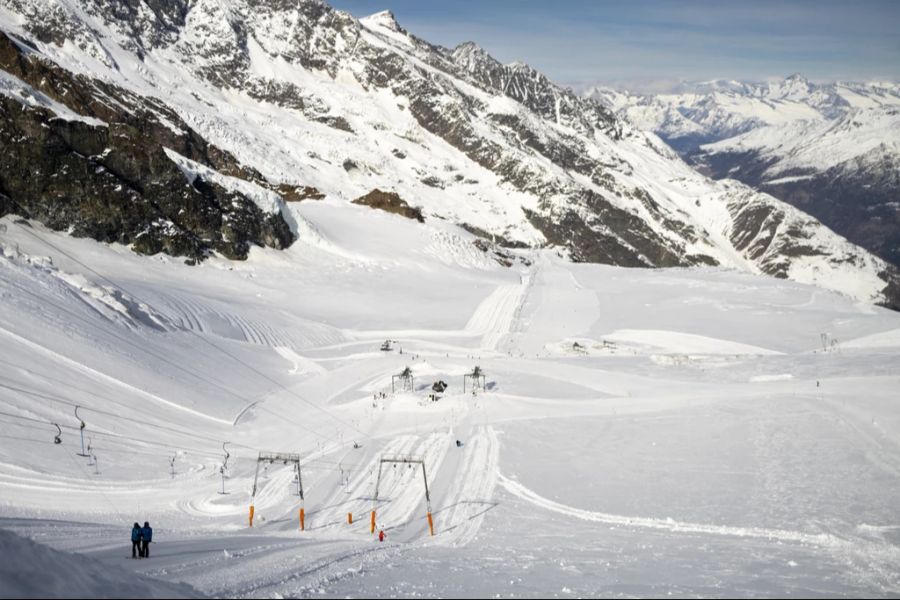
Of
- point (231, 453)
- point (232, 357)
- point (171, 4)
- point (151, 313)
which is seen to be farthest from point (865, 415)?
point (171, 4)

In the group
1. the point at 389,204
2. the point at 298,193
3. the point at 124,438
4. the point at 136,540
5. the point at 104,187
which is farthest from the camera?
the point at 389,204

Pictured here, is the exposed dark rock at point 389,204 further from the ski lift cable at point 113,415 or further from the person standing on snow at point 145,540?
the person standing on snow at point 145,540

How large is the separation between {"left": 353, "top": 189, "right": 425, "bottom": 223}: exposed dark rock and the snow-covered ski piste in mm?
54775

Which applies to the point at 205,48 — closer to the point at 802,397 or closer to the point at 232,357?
the point at 232,357

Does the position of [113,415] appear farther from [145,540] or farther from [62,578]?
[62,578]

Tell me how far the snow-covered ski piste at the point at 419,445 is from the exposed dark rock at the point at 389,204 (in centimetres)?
5478

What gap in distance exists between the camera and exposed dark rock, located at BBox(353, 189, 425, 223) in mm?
132500

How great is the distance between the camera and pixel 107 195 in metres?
79.2

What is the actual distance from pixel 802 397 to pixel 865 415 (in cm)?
512

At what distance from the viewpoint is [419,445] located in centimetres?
3891

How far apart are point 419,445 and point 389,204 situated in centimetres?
10015

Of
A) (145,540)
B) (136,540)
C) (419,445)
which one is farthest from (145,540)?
(419,445)

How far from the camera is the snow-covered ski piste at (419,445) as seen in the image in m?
19.2

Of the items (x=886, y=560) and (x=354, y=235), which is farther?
(x=354, y=235)
